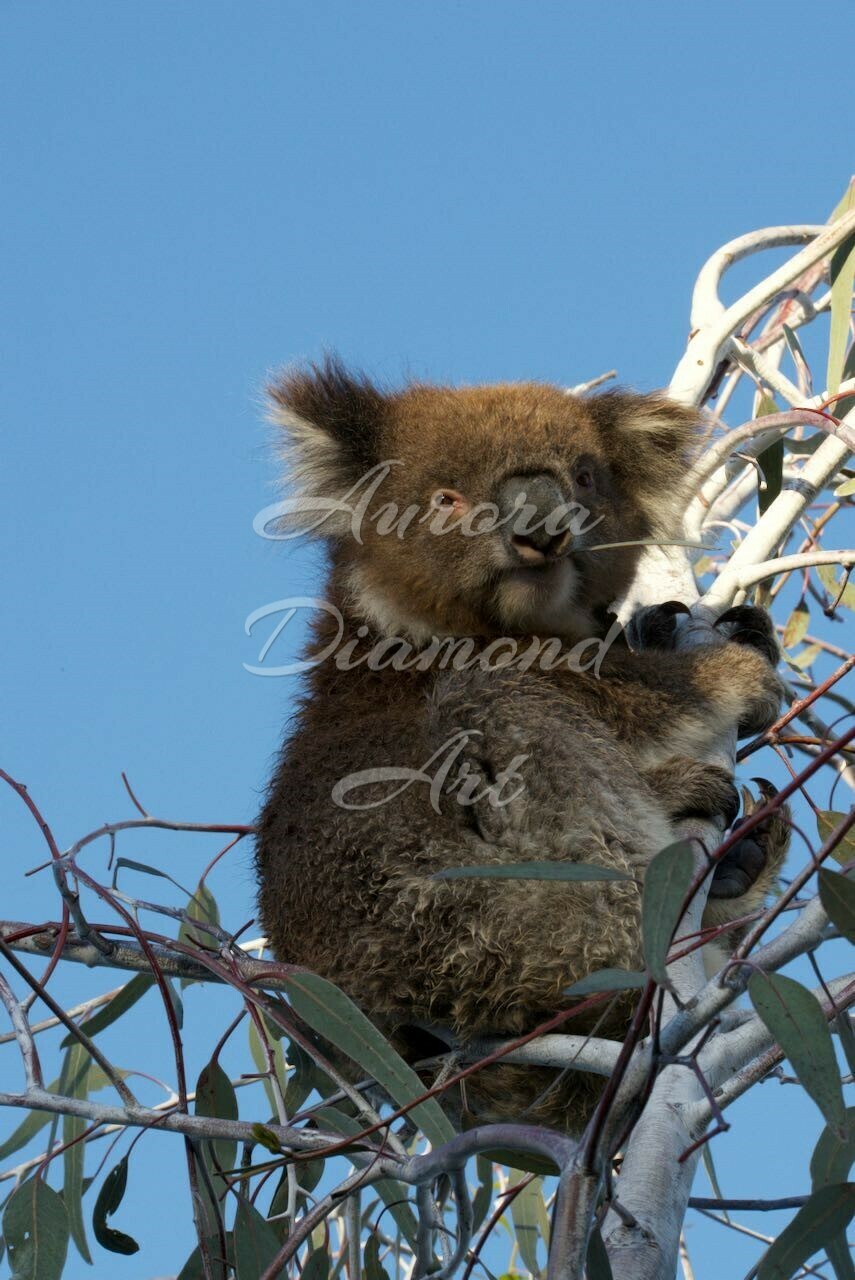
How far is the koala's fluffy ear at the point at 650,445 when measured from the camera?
13.9ft

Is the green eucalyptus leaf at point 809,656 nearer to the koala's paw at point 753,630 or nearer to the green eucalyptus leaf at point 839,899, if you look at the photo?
the koala's paw at point 753,630

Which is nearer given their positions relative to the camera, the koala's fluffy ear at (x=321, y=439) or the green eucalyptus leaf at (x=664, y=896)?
the green eucalyptus leaf at (x=664, y=896)

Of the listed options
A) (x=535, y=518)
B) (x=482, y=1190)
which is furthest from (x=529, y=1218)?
(x=535, y=518)

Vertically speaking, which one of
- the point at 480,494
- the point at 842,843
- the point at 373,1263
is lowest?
the point at 373,1263

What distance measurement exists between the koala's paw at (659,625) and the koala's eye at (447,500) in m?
0.64

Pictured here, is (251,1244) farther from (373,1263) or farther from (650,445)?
(650,445)

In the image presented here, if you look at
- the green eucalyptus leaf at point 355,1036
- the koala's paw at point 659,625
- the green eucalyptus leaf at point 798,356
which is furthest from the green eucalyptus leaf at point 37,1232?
the green eucalyptus leaf at point 798,356

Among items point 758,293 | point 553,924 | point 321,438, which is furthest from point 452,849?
point 758,293

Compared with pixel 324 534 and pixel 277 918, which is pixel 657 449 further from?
pixel 277 918

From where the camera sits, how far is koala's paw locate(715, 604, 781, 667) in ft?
12.5

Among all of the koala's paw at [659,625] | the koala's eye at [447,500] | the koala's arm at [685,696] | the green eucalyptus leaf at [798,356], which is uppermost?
the green eucalyptus leaf at [798,356]

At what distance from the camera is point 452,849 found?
3270 mm

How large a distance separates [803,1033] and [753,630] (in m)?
2.10

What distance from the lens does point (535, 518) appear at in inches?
144
